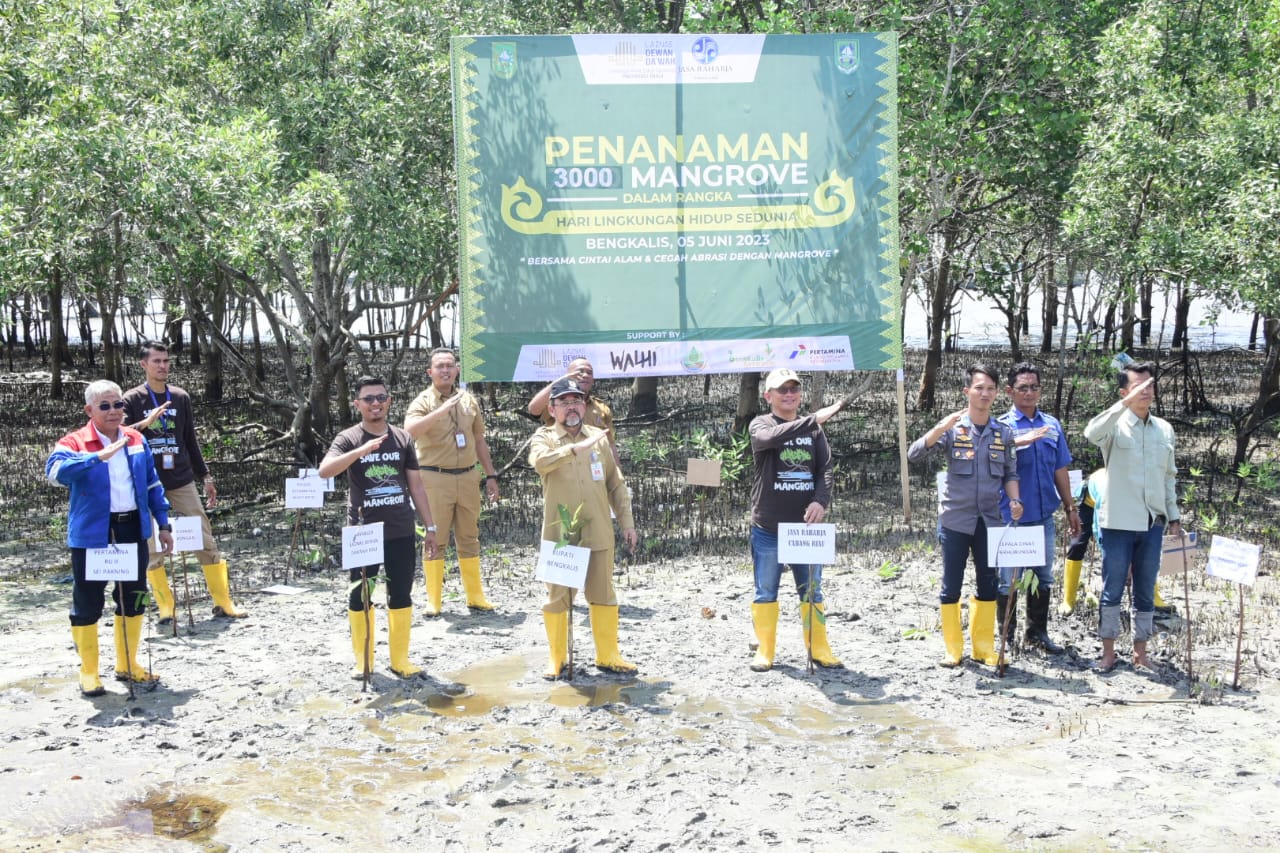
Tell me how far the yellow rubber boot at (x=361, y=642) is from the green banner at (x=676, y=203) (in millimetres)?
3654

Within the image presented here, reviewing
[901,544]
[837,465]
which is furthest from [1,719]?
[837,465]

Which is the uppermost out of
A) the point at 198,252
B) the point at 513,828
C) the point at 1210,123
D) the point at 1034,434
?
the point at 1210,123

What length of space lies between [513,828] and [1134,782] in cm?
297

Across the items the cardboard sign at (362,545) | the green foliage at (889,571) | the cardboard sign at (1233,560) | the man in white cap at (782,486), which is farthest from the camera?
the green foliage at (889,571)

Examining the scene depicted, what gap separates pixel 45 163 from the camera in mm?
9742

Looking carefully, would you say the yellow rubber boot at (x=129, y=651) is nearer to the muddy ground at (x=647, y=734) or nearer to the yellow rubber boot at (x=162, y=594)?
the muddy ground at (x=647, y=734)

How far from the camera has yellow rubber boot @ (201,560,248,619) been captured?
8.70m

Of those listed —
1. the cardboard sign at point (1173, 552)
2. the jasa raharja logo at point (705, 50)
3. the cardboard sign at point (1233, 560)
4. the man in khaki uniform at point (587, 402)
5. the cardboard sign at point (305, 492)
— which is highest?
the jasa raharja logo at point (705, 50)

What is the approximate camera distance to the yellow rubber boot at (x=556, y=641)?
23.7 feet

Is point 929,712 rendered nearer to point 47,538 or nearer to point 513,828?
point 513,828

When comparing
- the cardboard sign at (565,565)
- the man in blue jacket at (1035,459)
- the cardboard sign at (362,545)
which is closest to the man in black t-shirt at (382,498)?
the cardboard sign at (362,545)

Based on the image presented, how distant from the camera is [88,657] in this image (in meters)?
6.94

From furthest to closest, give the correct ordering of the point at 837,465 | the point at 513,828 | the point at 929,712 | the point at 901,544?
the point at 837,465
the point at 901,544
the point at 929,712
the point at 513,828

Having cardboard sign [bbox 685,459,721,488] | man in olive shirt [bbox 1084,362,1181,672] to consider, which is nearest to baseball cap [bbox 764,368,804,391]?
man in olive shirt [bbox 1084,362,1181,672]
